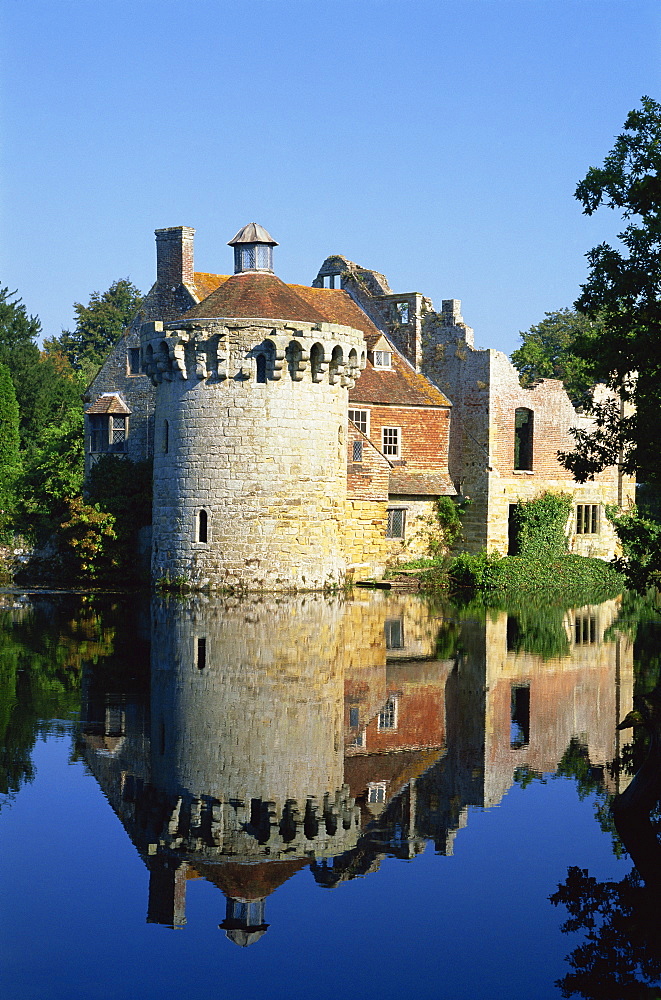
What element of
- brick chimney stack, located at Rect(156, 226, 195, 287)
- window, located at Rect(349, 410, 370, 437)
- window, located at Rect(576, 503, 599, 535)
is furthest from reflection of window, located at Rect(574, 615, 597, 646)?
brick chimney stack, located at Rect(156, 226, 195, 287)

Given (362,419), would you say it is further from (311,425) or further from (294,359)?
(294,359)

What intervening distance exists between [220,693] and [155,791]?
5.16 metres

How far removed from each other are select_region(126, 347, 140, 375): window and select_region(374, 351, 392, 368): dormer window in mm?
8254

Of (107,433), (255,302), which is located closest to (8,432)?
(107,433)

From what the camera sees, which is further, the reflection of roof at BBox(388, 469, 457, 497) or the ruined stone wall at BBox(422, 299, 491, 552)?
the ruined stone wall at BBox(422, 299, 491, 552)

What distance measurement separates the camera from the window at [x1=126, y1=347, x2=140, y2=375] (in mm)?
39656

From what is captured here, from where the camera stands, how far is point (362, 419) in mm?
39625

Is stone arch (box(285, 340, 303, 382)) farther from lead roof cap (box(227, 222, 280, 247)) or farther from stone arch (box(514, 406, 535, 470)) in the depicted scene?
stone arch (box(514, 406, 535, 470))

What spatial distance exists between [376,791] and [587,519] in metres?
32.0

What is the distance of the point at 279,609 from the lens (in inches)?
1146

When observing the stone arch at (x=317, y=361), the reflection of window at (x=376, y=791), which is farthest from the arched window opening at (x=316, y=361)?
the reflection of window at (x=376, y=791)

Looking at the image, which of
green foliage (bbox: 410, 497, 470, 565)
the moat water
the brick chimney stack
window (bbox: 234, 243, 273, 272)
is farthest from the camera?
green foliage (bbox: 410, 497, 470, 565)

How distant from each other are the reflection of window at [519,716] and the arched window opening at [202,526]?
14203 mm

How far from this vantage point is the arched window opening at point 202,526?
32125 millimetres
